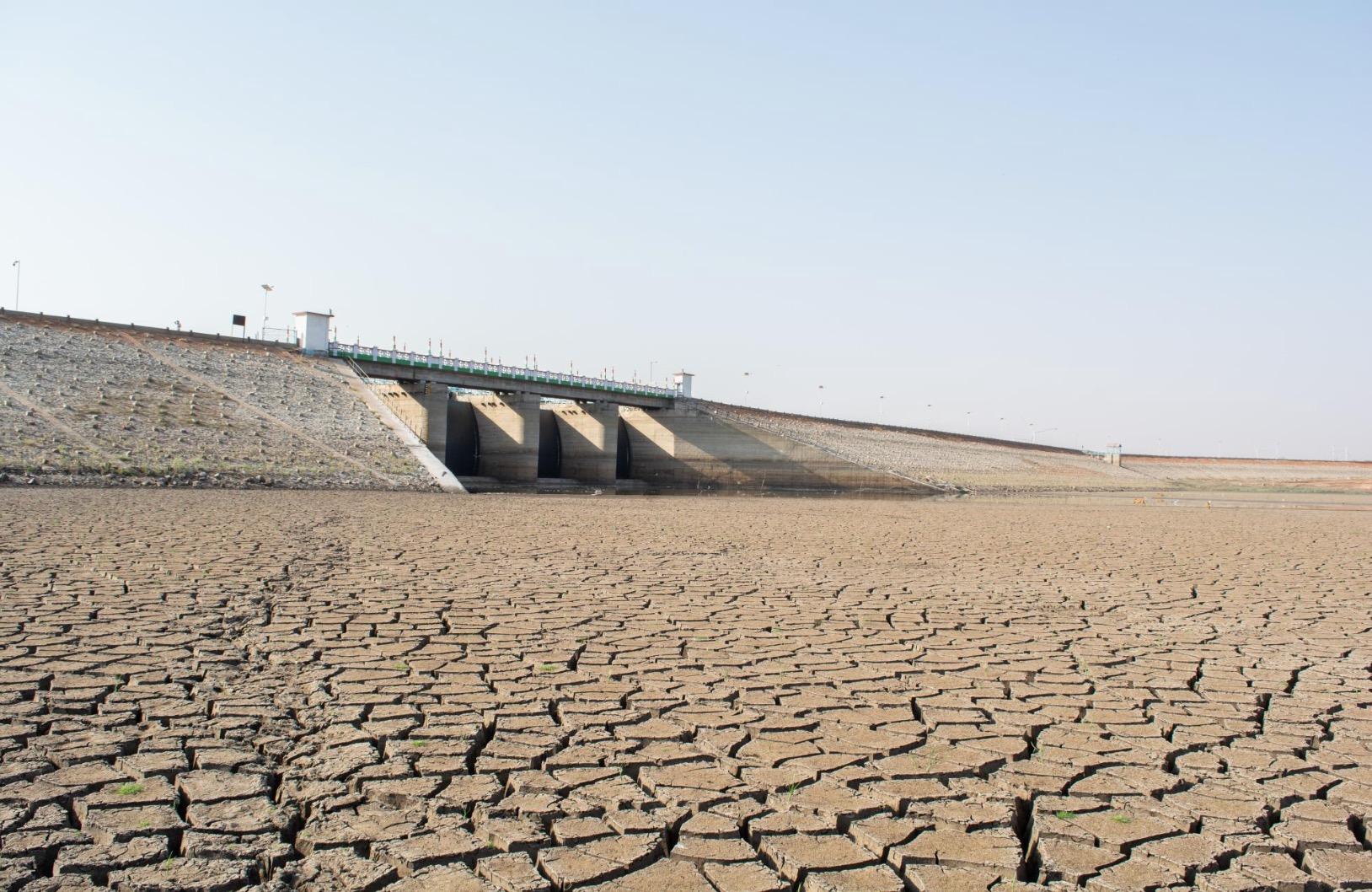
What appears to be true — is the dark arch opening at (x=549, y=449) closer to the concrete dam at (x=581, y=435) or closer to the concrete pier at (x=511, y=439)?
the concrete dam at (x=581, y=435)

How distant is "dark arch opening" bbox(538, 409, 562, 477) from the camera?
48.0 m

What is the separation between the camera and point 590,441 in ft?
153

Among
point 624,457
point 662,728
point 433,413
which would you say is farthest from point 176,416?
point 662,728

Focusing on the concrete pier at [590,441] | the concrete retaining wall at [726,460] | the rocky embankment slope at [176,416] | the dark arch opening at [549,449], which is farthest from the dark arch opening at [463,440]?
the rocky embankment slope at [176,416]

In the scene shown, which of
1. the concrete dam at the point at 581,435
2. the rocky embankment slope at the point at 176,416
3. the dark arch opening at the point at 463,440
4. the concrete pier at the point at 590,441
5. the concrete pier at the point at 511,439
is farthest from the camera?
the concrete pier at the point at 590,441

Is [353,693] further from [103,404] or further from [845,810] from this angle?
[103,404]

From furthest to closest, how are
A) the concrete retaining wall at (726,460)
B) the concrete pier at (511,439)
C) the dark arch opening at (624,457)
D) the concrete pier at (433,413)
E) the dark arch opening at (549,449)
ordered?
1. the dark arch opening at (624,457)
2. the dark arch opening at (549,449)
3. the concrete retaining wall at (726,460)
4. the concrete pier at (511,439)
5. the concrete pier at (433,413)

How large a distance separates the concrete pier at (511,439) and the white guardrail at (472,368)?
44.6 inches

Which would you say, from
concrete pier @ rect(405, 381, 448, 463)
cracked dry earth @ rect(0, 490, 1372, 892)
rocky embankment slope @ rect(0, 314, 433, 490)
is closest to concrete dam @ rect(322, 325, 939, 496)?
concrete pier @ rect(405, 381, 448, 463)

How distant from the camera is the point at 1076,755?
4.42m

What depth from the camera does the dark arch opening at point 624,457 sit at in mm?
49469

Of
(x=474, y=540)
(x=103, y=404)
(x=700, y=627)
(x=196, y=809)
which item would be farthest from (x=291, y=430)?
(x=196, y=809)

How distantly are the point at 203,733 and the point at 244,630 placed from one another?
2.26 meters

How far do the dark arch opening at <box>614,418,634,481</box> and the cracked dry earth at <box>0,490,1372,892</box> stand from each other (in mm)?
39200
